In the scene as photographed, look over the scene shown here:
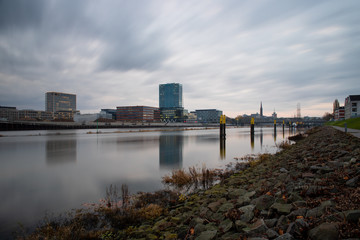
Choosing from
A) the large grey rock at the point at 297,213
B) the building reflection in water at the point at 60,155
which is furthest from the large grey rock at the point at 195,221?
the building reflection in water at the point at 60,155

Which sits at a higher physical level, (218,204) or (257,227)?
(257,227)

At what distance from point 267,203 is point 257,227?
1.76 metres

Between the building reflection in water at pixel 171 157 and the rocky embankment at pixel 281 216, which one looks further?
the building reflection in water at pixel 171 157

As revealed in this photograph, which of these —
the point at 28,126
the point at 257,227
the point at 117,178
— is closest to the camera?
the point at 257,227

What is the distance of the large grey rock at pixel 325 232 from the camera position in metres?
4.12

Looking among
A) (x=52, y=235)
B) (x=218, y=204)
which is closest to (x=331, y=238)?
(x=218, y=204)

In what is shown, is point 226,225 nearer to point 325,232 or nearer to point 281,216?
point 281,216

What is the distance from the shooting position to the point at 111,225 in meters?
8.43

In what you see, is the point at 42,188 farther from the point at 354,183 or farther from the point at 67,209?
the point at 354,183

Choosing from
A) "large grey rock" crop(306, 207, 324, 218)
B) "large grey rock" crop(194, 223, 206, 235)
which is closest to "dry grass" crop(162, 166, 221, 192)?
"large grey rock" crop(194, 223, 206, 235)

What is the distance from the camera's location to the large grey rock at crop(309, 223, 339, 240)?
412cm

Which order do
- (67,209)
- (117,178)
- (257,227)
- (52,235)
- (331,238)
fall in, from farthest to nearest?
1. (117,178)
2. (67,209)
3. (52,235)
4. (257,227)
5. (331,238)

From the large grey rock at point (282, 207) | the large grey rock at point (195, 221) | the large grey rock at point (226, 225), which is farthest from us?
the large grey rock at point (195, 221)

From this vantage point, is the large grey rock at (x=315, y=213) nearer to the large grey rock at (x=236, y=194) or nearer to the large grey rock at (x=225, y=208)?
the large grey rock at (x=225, y=208)
